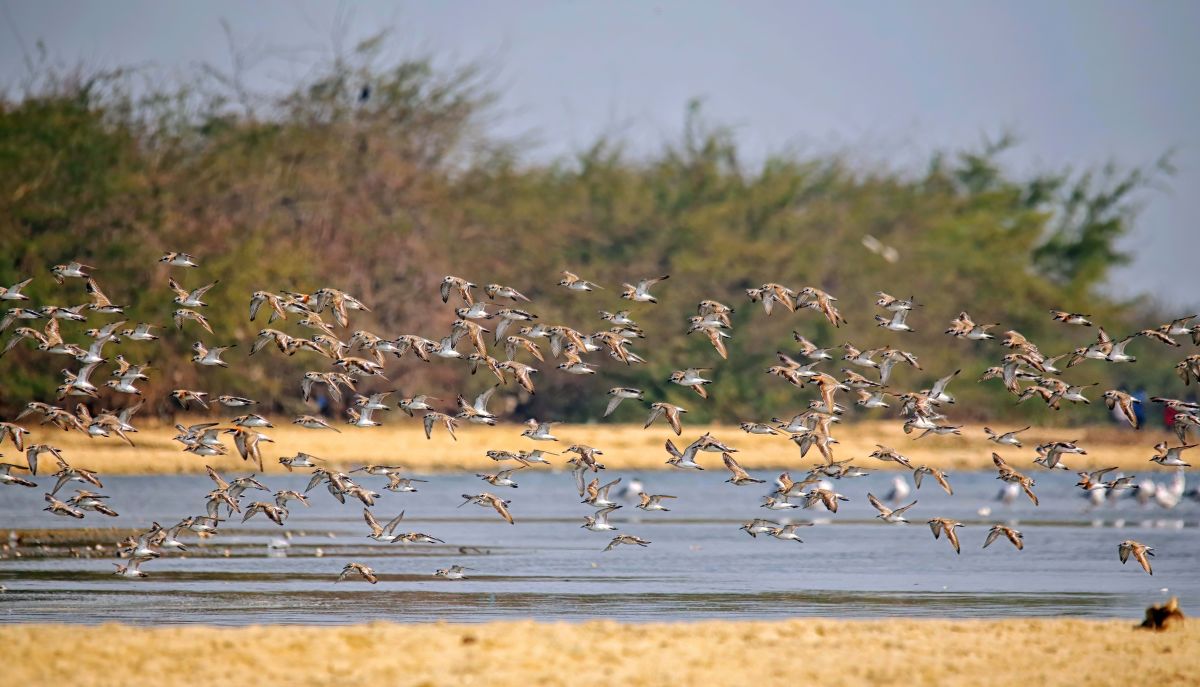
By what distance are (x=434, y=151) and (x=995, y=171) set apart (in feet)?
105

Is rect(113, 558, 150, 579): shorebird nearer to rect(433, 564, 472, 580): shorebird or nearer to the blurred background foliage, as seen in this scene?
rect(433, 564, 472, 580): shorebird

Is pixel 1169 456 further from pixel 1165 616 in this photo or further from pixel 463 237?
pixel 463 237

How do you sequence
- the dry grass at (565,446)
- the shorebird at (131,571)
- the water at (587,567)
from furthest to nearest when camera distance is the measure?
the dry grass at (565,446), the shorebird at (131,571), the water at (587,567)

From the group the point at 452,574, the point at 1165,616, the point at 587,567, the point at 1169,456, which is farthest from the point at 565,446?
the point at 1165,616

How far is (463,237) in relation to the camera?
60.8 meters

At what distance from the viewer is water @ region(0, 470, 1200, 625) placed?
827 inches

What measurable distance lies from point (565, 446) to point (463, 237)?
11774 mm

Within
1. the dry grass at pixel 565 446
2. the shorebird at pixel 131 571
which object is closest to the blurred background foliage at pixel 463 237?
the dry grass at pixel 565 446

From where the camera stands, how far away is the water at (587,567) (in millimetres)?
21016

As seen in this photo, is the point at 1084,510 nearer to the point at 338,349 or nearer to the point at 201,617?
the point at 338,349

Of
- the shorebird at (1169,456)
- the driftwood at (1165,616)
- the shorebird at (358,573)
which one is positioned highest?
the shorebird at (1169,456)

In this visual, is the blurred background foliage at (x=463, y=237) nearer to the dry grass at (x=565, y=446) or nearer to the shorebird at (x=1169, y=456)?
the dry grass at (x=565, y=446)

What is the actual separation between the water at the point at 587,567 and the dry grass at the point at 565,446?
3.30m

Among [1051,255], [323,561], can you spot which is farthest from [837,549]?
[1051,255]
